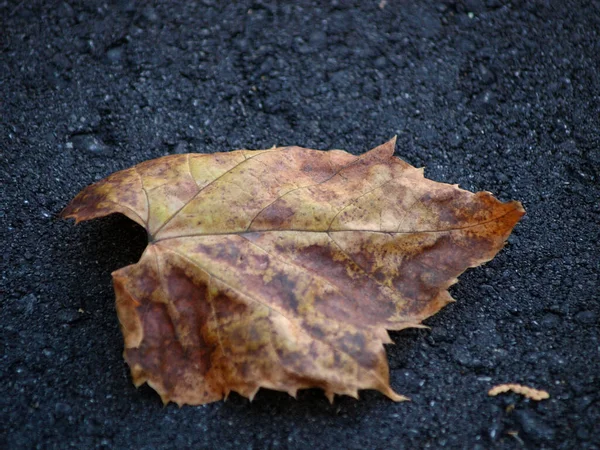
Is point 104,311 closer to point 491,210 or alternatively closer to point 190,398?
point 190,398

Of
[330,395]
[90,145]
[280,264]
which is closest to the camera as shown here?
[330,395]

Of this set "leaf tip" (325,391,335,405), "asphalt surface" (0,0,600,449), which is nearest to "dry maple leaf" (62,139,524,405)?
"leaf tip" (325,391,335,405)

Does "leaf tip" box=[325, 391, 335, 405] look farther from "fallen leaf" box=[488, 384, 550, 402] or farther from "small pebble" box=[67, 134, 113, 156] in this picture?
"small pebble" box=[67, 134, 113, 156]

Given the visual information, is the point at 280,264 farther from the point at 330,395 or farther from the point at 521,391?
the point at 521,391

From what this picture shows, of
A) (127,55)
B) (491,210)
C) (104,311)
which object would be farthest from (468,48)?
(104,311)

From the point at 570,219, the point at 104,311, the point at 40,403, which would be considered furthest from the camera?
the point at 570,219

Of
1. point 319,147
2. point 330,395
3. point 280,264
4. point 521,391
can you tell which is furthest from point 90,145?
point 521,391

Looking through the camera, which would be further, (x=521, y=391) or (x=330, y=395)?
(x=521, y=391)
